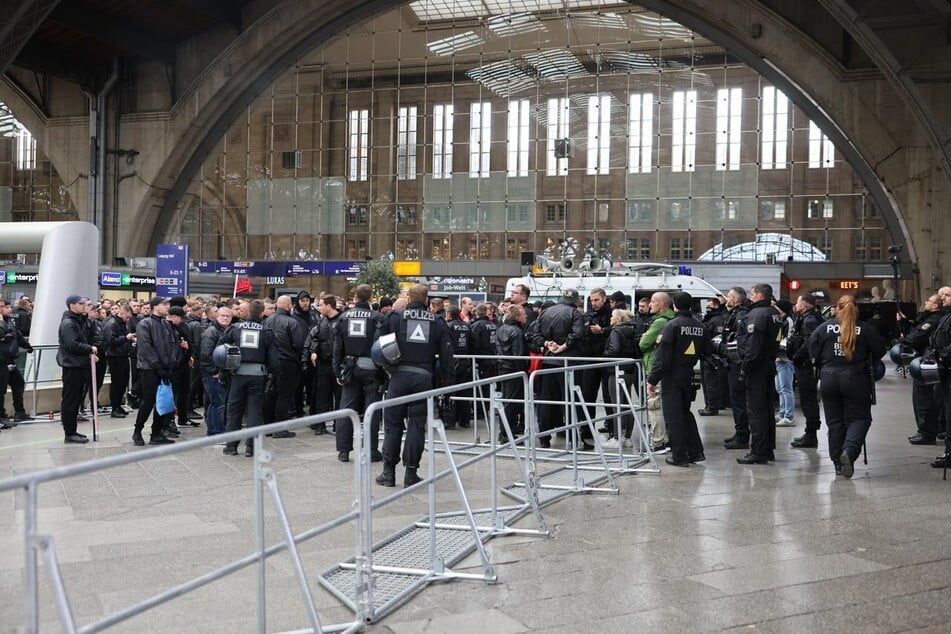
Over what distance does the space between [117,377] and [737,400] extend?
357 inches

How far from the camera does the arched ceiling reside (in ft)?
89.6

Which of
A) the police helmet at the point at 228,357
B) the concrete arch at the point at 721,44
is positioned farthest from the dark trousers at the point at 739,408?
the concrete arch at the point at 721,44

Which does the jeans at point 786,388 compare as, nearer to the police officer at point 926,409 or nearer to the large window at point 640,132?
the police officer at point 926,409

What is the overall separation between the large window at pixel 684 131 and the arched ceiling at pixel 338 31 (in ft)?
9.88

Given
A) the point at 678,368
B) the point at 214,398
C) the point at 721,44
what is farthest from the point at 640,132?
the point at 678,368

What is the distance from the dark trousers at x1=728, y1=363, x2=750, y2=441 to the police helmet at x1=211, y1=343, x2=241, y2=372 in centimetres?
589

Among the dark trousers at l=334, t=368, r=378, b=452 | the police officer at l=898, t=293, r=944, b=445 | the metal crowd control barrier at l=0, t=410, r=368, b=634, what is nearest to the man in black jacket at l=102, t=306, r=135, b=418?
the dark trousers at l=334, t=368, r=378, b=452

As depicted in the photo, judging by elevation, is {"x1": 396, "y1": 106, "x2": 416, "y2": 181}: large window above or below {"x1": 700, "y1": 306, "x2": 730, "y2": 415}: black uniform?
above

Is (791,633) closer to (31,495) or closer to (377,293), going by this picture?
(31,495)

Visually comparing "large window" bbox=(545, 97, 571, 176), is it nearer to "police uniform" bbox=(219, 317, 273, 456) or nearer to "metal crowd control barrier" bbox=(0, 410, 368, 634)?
"police uniform" bbox=(219, 317, 273, 456)

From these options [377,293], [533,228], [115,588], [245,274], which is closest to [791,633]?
[115,588]

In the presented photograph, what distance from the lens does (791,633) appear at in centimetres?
462

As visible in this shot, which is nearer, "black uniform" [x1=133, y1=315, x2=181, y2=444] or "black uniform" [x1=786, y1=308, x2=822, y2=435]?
"black uniform" [x1=133, y1=315, x2=181, y2=444]

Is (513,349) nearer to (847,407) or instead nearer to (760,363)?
(760,363)
